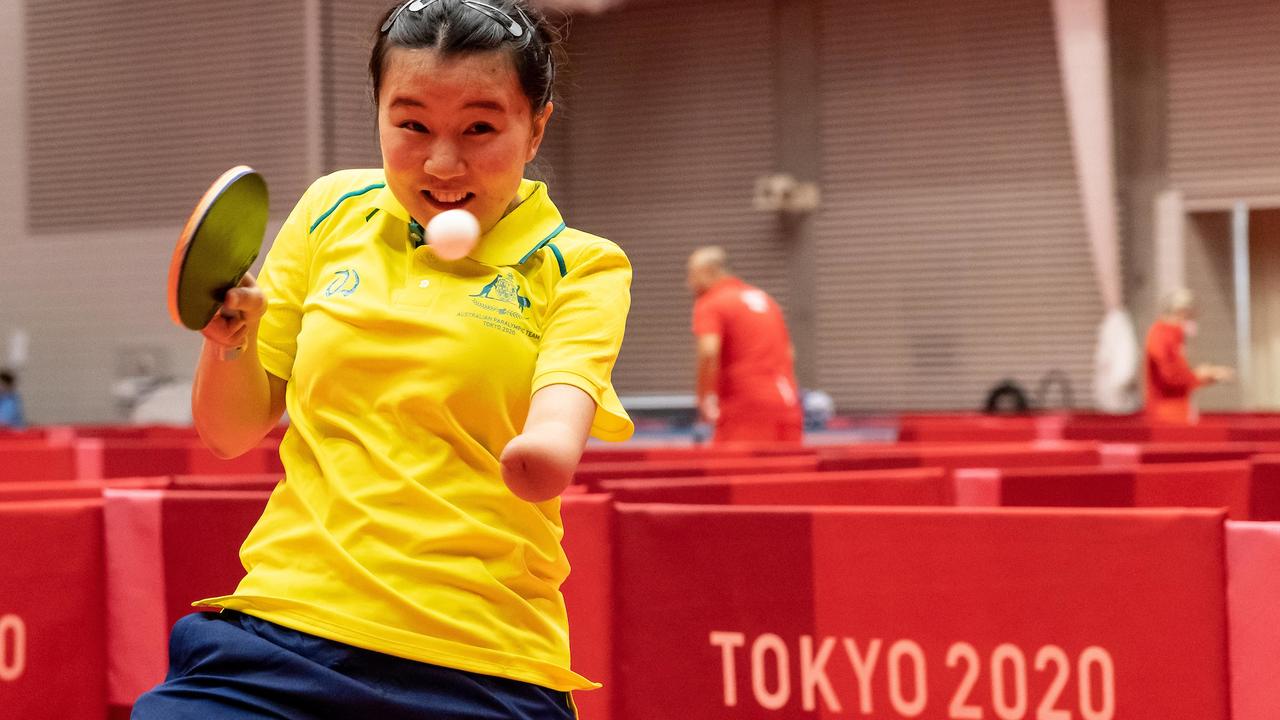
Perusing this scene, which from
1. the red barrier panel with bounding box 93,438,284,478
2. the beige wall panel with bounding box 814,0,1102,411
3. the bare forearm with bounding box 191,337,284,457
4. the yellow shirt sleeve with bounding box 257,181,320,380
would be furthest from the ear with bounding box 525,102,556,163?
the beige wall panel with bounding box 814,0,1102,411

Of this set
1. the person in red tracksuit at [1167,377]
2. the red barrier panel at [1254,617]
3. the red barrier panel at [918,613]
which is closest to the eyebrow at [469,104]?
the red barrier panel at [918,613]

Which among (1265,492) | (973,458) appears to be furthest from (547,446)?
(973,458)

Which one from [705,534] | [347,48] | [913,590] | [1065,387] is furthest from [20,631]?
[1065,387]

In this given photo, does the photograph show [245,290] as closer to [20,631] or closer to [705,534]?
[705,534]

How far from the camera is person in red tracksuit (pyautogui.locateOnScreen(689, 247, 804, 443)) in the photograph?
7809 millimetres

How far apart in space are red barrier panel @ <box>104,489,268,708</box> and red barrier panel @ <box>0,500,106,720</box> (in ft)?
0.10

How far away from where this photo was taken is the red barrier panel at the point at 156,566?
287cm

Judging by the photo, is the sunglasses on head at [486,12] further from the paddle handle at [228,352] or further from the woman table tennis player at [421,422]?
the paddle handle at [228,352]

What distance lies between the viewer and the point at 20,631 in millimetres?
2773

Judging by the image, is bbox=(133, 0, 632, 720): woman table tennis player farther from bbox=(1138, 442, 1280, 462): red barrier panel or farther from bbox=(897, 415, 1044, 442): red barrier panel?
bbox=(897, 415, 1044, 442): red barrier panel

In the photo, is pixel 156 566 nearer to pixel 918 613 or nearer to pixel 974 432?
pixel 918 613

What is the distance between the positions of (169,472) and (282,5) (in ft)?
36.6

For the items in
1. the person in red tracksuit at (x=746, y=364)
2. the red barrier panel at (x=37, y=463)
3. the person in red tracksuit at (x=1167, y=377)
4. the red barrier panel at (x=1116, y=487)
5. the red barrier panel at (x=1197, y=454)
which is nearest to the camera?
the red barrier panel at (x=1116, y=487)

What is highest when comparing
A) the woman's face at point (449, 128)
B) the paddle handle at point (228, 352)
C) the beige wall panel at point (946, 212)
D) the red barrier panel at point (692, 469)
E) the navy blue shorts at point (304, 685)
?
the beige wall panel at point (946, 212)
